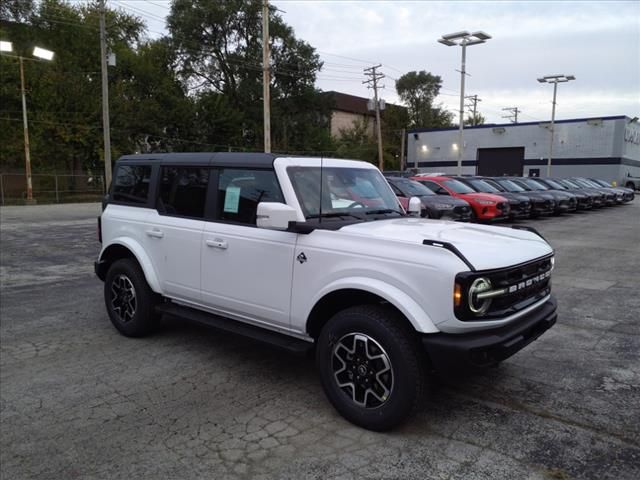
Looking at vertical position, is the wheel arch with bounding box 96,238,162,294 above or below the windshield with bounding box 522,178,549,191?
below

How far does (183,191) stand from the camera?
4832 millimetres

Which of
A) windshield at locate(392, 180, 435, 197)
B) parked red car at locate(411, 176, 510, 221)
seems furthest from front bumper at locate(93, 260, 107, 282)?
parked red car at locate(411, 176, 510, 221)

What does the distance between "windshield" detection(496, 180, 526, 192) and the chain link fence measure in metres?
26.0

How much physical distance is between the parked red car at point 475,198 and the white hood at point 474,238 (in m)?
11.4

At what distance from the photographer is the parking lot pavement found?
9.82ft

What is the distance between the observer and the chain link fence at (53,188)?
98.7 ft

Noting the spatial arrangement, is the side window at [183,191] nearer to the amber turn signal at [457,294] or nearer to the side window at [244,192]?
the side window at [244,192]

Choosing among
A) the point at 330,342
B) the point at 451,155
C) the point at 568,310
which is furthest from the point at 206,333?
the point at 451,155

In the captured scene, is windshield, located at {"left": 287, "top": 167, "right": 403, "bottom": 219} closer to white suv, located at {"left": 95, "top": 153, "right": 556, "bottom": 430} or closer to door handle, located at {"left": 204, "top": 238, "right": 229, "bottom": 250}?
white suv, located at {"left": 95, "top": 153, "right": 556, "bottom": 430}

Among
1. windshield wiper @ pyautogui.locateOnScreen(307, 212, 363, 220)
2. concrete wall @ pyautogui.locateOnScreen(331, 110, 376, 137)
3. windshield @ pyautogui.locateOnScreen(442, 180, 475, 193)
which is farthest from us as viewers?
concrete wall @ pyautogui.locateOnScreen(331, 110, 376, 137)

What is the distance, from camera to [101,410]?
3725mm

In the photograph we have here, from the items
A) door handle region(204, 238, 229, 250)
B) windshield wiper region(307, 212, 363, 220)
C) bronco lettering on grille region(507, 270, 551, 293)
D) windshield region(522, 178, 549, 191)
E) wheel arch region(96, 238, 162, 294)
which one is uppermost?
windshield region(522, 178, 549, 191)

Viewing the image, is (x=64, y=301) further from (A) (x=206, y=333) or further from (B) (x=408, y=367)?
(B) (x=408, y=367)

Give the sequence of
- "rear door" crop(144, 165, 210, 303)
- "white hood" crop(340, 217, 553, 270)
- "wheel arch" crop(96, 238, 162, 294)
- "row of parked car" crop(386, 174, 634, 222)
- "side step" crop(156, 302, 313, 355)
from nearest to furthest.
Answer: "white hood" crop(340, 217, 553, 270) → "side step" crop(156, 302, 313, 355) → "rear door" crop(144, 165, 210, 303) → "wheel arch" crop(96, 238, 162, 294) → "row of parked car" crop(386, 174, 634, 222)
